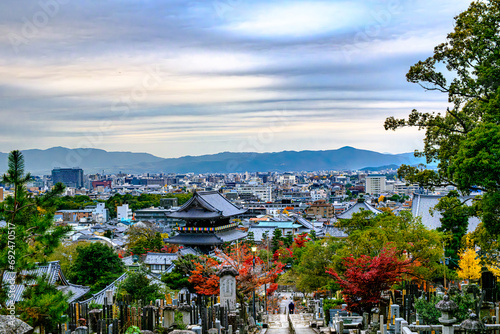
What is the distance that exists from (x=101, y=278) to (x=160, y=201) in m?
90.0

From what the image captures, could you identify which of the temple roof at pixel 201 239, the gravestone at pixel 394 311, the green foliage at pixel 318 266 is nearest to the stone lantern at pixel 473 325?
the gravestone at pixel 394 311

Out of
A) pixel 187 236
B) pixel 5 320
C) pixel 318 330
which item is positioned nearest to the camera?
pixel 5 320

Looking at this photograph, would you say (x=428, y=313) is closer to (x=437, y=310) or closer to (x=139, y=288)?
(x=437, y=310)

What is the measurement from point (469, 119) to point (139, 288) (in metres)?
15.2

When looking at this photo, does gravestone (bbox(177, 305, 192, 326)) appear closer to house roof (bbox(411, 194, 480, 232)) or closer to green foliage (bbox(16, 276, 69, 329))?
green foliage (bbox(16, 276, 69, 329))

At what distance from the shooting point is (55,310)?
422 inches

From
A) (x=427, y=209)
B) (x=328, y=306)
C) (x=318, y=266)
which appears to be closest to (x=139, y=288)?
(x=328, y=306)

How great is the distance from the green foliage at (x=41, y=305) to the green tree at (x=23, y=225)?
18.5 inches

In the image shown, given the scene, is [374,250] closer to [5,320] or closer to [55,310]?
[55,310]

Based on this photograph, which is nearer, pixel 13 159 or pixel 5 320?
pixel 5 320

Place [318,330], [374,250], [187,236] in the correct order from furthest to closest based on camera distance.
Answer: [187,236] → [374,250] → [318,330]

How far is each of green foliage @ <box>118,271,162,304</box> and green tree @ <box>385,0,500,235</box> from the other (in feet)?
38.8

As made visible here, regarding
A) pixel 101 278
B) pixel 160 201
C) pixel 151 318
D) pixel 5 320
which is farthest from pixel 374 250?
pixel 160 201

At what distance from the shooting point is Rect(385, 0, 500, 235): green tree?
13.2m
